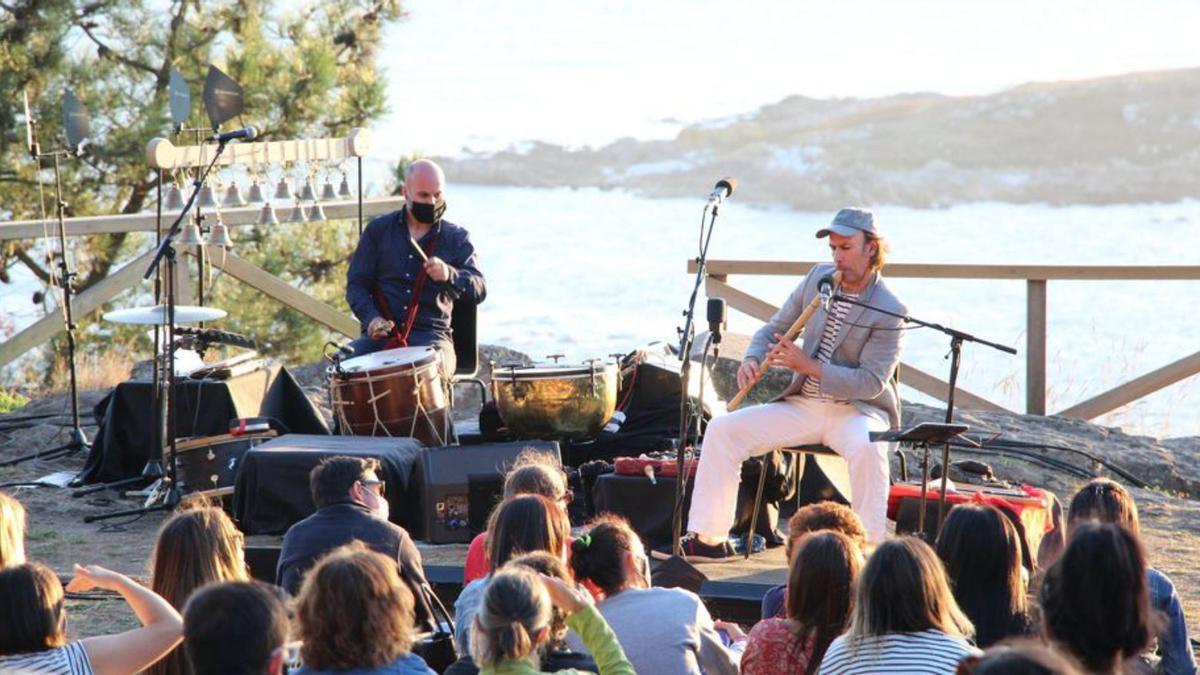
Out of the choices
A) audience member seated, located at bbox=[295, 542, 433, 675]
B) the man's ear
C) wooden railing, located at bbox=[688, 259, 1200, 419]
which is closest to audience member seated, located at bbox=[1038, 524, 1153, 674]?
audience member seated, located at bbox=[295, 542, 433, 675]

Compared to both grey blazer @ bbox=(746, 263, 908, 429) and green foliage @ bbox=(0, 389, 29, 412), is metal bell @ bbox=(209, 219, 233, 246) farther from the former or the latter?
grey blazer @ bbox=(746, 263, 908, 429)

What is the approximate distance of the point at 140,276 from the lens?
30.1 feet

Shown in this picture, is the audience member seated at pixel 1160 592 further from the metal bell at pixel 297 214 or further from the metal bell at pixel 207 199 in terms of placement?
the metal bell at pixel 297 214

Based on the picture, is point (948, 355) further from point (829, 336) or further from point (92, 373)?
point (92, 373)

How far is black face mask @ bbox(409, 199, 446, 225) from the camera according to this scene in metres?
7.05

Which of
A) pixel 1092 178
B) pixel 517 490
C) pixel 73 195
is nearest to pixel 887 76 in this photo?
pixel 1092 178

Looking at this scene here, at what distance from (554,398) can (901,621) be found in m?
3.52

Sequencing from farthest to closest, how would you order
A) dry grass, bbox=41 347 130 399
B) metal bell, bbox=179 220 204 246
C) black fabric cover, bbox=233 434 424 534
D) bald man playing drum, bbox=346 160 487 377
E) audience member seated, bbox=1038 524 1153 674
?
dry grass, bbox=41 347 130 399, metal bell, bbox=179 220 204 246, bald man playing drum, bbox=346 160 487 377, black fabric cover, bbox=233 434 424 534, audience member seated, bbox=1038 524 1153 674

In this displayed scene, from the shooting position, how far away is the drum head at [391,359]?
6.41 meters

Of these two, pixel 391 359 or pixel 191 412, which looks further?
pixel 191 412

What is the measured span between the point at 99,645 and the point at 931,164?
100ft

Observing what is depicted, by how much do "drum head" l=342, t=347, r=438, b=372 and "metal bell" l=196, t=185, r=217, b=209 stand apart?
54.8 inches

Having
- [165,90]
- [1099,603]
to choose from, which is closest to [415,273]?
[1099,603]

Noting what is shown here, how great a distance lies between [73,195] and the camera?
11.3 meters
